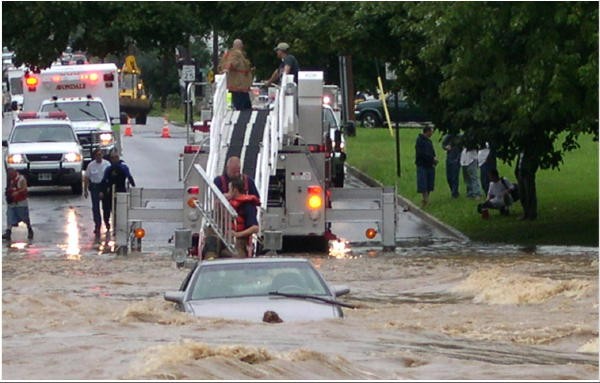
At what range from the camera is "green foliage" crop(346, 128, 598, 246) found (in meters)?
29.6

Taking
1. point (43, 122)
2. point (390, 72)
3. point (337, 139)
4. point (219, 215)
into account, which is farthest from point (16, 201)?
point (43, 122)

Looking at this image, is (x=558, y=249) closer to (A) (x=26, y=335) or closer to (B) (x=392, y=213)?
(B) (x=392, y=213)

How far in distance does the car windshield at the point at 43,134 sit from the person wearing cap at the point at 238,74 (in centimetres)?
1254

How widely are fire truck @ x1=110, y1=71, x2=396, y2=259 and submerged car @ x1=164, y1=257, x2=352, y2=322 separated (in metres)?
7.63

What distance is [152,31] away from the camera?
31.2 meters

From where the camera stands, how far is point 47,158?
3741 centimetres

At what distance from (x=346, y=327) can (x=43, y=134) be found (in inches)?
992

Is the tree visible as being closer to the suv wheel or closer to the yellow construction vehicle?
the suv wheel

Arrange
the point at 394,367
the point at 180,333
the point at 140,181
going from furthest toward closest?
the point at 140,181 < the point at 180,333 < the point at 394,367

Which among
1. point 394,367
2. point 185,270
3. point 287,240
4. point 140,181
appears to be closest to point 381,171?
point 140,181

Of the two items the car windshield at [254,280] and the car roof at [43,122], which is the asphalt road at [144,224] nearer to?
the car roof at [43,122]

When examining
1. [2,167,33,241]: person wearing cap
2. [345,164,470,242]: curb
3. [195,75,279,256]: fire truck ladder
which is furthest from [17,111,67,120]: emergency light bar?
[195,75,279,256]: fire truck ladder

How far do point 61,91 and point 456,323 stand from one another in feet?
107

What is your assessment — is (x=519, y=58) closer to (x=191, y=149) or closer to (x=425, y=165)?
(x=191, y=149)
